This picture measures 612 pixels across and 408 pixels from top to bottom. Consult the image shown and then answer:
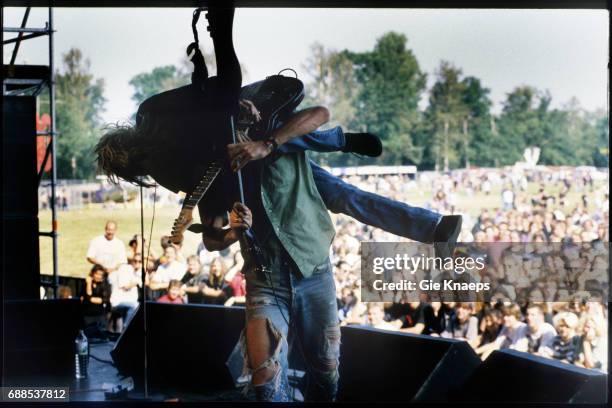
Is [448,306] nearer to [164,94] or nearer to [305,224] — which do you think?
[305,224]

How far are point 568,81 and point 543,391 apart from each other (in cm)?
167

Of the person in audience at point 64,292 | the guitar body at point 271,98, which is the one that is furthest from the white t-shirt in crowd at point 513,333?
the person in audience at point 64,292

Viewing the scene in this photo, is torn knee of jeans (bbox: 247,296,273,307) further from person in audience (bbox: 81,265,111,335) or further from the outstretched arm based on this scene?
person in audience (bbox: 81,265,111,335)

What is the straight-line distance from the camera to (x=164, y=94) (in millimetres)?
5004

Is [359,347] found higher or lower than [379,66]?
lower

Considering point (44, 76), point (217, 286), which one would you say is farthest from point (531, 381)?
point (44, 76)

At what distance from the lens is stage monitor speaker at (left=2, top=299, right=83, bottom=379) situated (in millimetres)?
5055

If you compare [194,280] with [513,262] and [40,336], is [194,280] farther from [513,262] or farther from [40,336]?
[513,262]

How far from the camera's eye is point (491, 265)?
4.96m

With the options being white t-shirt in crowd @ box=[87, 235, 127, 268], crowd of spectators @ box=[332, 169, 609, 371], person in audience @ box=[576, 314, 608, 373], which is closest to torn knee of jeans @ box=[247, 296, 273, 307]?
crowd of spectators @ box=[332, 169, 609, 371]

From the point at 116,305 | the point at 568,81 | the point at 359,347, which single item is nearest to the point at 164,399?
the point at 116,305

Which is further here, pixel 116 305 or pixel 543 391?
pixel 116 305

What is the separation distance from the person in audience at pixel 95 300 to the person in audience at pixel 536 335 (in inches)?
89.8

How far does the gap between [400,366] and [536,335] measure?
748mm
